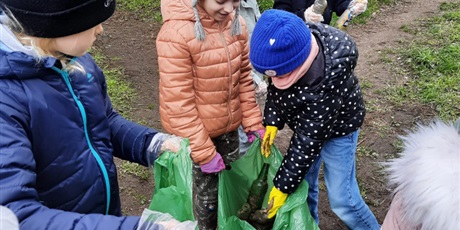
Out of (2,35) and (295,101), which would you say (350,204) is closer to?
(295,101)

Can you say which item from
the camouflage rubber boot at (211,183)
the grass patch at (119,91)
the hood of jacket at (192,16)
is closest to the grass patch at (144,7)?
the grass patch at (119,91)

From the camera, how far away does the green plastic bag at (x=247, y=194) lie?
2.02 m

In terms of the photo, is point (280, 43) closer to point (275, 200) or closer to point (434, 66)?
point (275, 200)

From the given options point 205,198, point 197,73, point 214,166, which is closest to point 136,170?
point 205,198

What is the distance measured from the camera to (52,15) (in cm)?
126

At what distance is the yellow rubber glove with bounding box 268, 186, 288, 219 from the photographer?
2090 mm

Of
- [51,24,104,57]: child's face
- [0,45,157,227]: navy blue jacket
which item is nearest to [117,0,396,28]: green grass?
[0,45,157,227]: navy blue jacket

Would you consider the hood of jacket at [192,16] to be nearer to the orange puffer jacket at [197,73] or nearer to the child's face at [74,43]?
the orange puffer jacket at [197,73]

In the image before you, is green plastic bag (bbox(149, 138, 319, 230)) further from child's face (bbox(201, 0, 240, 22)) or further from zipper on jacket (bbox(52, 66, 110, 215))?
child's face (bbox(201, 0, 240, 22))

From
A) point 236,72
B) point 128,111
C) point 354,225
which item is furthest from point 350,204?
point 128,111

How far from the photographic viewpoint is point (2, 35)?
1.28 metres

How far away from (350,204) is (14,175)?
1.60 metres

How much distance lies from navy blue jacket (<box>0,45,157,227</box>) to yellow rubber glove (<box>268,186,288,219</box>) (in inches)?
25.2

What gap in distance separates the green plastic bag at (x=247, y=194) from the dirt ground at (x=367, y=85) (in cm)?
78
